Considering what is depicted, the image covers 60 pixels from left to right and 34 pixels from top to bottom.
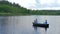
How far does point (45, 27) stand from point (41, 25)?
2.24 metres

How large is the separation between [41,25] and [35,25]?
3.76 m

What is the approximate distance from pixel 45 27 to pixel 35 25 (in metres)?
5.91

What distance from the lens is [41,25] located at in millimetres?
72750

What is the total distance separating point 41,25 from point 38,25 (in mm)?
1564

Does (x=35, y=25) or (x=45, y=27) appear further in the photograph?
(x=35, y=25)

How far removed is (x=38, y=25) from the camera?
7388 centimetres

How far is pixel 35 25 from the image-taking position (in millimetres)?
75812

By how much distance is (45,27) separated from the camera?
71.1m

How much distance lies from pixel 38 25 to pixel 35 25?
2.23m
